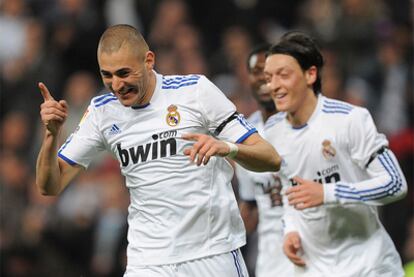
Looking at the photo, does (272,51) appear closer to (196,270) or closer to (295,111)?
(295,111)

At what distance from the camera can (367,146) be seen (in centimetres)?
643

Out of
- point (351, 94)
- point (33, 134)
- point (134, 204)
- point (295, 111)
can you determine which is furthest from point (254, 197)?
point (33, 134)

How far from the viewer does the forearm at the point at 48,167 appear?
586 centimetres

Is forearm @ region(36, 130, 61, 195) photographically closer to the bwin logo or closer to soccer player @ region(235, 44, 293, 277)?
the bwin logo

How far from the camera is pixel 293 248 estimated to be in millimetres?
6801

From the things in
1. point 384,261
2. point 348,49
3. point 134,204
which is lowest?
point 384,261

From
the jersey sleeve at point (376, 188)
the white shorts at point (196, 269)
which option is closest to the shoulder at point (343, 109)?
the jersey sleeve at point (376, 188)

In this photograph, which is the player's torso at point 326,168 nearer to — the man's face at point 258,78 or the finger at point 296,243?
the finger at point 296,243

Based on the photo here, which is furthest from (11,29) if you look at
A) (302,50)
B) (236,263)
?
(236,263)

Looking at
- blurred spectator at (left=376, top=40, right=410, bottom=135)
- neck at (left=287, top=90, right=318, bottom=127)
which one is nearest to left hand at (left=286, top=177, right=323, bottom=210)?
neck at (left=287, top=90, right=318, bottom=127)

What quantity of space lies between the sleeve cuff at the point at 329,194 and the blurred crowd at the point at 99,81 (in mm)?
3746

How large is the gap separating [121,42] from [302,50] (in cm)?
147

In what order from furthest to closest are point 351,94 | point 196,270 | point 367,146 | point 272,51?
point 351,94, point 272,51, point 367,146, point 196,270

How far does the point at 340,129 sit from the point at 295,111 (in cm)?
39
